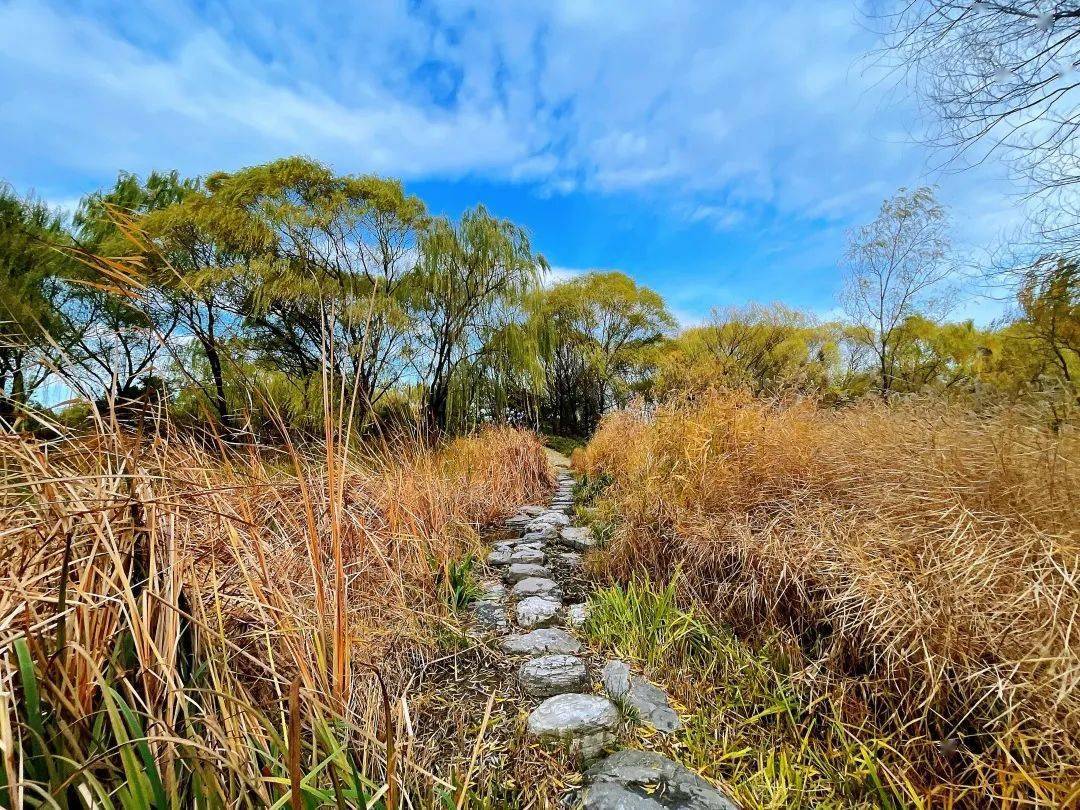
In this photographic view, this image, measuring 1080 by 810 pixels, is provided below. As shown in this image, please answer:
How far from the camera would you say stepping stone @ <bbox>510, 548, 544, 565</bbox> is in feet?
10.2

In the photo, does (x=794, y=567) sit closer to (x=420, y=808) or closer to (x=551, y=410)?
(x=420, y=808)

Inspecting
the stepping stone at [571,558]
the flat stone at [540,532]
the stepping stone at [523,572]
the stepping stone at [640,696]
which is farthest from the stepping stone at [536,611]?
the flat stone at [540,532]

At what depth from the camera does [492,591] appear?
8.54 ft

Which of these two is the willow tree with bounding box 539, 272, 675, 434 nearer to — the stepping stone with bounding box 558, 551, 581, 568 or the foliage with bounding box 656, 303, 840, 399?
the foliage with bounding box 656, 303, 840, 399

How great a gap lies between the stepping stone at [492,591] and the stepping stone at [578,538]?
3.09 ft

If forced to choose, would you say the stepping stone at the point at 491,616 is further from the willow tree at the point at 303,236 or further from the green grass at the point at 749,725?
the willow tree at the point at 303,236

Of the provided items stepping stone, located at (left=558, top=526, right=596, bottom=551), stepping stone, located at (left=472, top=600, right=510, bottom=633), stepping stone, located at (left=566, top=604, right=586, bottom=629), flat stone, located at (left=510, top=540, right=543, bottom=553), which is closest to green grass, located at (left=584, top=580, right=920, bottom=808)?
stepping stone, located at (left=566, top=604, right=586, bottom=629)

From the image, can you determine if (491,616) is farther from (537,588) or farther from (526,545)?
(526,545)

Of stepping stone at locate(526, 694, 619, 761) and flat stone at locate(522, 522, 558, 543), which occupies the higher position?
flat stone at locate(522, 522, 558, 543)

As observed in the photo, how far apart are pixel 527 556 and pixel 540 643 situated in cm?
115

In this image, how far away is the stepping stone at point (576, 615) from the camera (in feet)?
7.52

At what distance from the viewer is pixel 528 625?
2.22 m

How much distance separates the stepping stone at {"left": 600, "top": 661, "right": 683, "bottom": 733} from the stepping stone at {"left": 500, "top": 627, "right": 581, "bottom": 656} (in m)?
0.22

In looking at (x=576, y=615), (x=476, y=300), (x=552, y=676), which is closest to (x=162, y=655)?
(x=552, y=676)
